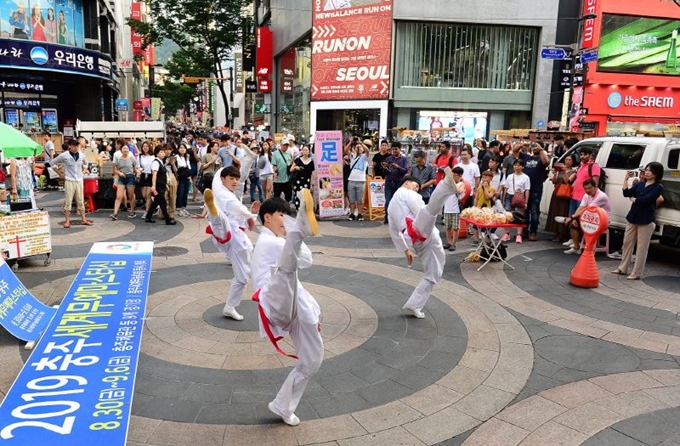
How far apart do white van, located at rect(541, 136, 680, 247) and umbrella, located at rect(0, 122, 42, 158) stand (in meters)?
10.1

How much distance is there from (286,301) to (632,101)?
1133 inches

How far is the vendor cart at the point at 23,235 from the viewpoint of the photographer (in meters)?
7.90

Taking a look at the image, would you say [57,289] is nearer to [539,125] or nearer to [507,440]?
[507,440]

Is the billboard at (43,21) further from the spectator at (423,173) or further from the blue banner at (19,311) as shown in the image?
the blue banner at (19,311)

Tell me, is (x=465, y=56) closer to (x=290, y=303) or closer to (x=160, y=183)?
(x=160, y=183)

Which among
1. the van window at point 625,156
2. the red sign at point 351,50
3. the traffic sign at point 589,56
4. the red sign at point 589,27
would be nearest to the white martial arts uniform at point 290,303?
the van window at point 625,156

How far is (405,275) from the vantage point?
8.42 m

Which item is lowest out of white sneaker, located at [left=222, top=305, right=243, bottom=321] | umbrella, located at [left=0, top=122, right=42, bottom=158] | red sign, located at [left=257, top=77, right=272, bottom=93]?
white sneaker, located at [left=222, top=305, right=243, bottom=321]

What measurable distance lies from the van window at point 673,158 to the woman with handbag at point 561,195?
1801 mm

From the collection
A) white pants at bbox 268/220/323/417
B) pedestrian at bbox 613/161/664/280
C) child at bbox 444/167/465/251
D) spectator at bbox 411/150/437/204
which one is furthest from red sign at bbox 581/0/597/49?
white pants at bbox 268/220/323/417

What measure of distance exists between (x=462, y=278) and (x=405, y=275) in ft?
2.94

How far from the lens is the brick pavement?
165 inches

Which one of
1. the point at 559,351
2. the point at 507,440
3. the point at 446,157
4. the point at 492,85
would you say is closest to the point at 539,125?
the point at 492,85

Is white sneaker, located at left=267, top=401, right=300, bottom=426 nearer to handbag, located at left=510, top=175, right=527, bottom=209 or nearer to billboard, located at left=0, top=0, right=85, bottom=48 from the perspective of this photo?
handbag, located at left=510, top=175, right=527, bottom=209
